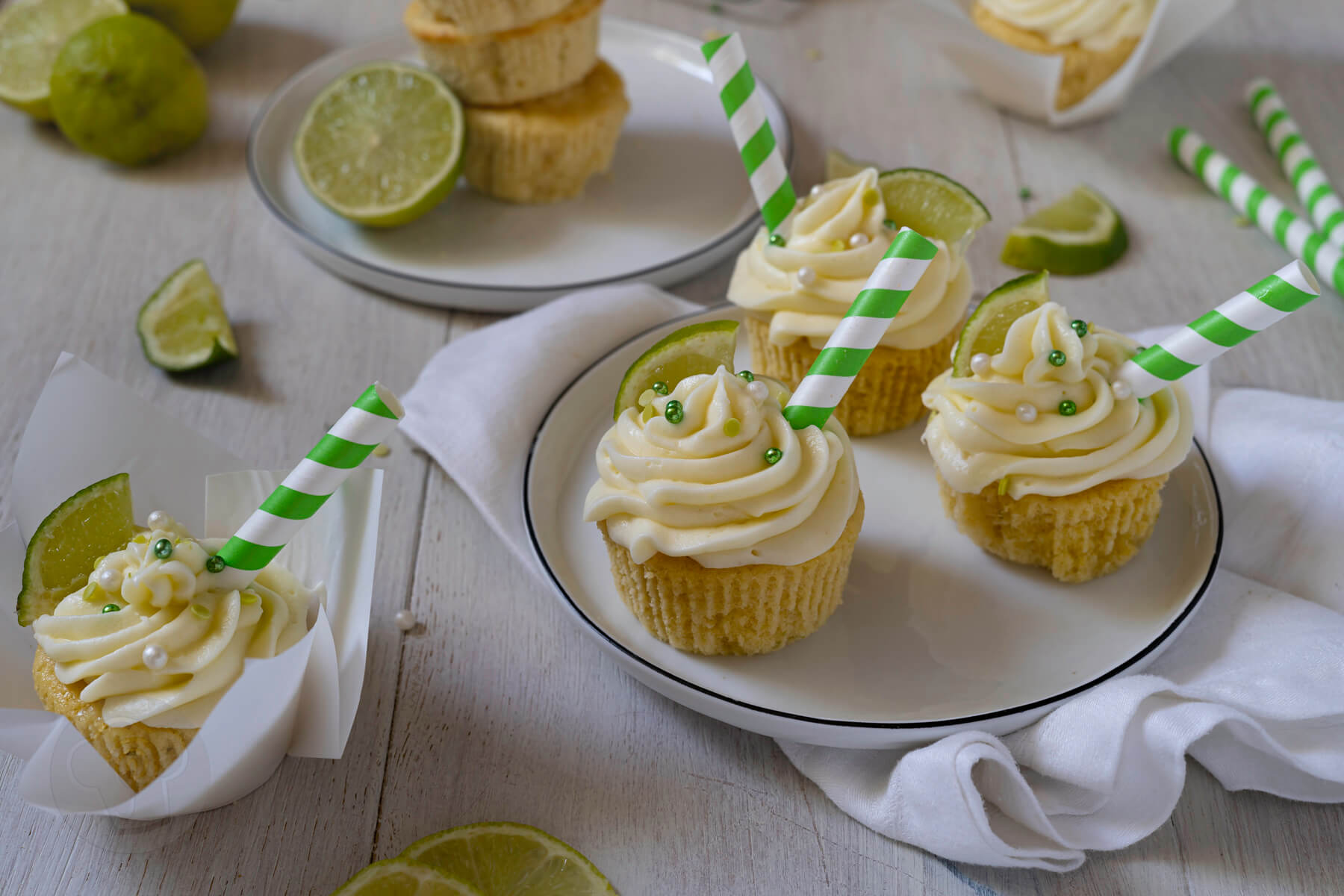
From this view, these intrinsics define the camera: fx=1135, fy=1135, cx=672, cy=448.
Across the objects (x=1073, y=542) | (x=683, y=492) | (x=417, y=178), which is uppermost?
(x=683, y=492)

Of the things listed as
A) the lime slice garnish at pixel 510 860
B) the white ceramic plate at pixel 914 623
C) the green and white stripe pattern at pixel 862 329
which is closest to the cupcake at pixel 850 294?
the white ceramic plate at pixel 914 623

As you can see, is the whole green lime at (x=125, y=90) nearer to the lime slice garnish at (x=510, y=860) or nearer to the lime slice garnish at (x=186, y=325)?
the lime slice garnish at (x=186, y=325)

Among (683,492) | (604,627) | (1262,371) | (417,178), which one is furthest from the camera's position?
(417,178)

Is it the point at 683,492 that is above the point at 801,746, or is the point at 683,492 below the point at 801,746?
above

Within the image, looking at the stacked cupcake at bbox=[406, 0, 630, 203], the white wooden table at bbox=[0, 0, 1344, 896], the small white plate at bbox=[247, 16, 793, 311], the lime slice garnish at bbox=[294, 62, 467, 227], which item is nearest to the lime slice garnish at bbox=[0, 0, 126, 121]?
the white wooden table at bbox=[0, 0, 1344, 896]

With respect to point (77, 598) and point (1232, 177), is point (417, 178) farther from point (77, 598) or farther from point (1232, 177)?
point (1232, 177)

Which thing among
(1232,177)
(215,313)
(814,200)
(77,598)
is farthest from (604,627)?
(1232,177)

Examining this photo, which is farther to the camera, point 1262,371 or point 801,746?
point 1262,371

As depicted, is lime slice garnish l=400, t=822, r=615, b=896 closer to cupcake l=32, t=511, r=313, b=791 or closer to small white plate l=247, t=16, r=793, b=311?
cupcake l=32, t=511, r=313, b=791
